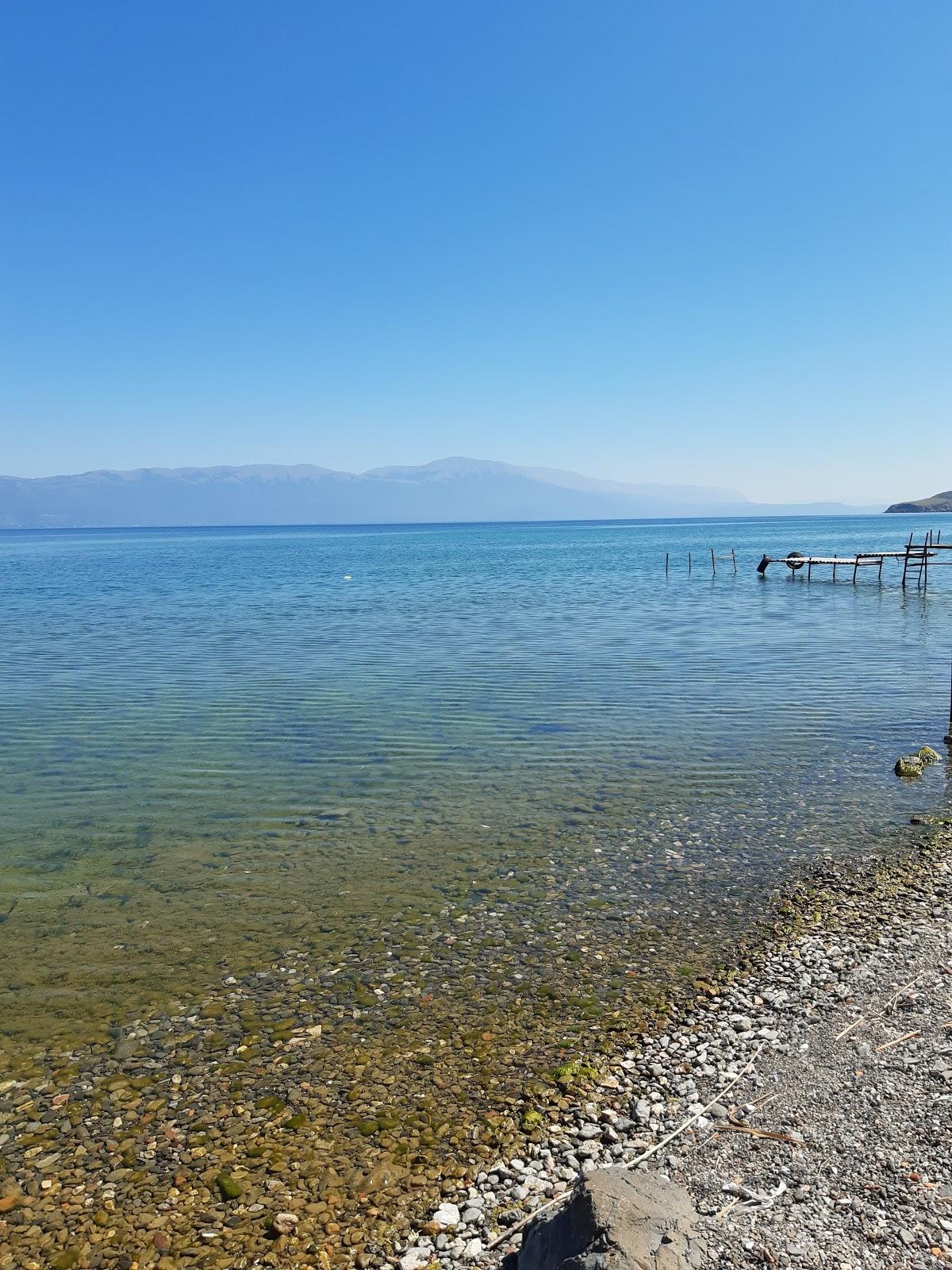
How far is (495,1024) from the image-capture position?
9.17 meters

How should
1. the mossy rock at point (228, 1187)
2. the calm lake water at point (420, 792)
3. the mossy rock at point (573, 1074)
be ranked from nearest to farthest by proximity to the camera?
1. the mossy rock at point (228, 1187)
2. the mossy rock at point (573, 1074)
3. the calm lake water at point (420, 792)

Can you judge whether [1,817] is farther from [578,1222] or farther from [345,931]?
[578,1222]

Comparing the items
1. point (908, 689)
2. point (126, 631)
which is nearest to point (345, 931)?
point (908, 689)

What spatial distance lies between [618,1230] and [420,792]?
11.8 metres

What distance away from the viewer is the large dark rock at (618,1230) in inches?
194

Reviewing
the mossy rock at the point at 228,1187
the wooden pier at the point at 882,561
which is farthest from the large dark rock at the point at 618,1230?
the wooden pier at the point at 882,561

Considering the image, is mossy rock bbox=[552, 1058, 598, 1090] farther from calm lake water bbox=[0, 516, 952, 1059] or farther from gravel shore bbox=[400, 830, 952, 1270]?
calm lake water bbox=[0, 516, 952, 1059]

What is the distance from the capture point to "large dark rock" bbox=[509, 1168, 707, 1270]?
493cm

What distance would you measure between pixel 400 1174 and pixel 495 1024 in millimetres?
2330

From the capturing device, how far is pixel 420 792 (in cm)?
1667

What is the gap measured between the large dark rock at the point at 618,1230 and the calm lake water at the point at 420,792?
13.2ft

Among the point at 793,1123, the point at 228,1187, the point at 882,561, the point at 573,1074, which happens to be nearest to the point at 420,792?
the point at 573,1074

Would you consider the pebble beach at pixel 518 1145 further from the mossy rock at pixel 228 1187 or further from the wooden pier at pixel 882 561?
the wooden pier at pixel 882 561

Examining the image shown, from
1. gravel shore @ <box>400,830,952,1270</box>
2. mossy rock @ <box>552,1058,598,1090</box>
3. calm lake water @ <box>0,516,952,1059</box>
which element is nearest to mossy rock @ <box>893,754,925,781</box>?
calm lake water @ <box>0,516,952,1059</box>
